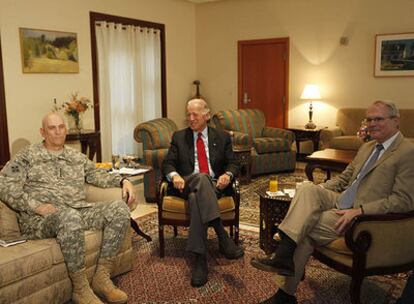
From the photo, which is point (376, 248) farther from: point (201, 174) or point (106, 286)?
point (106, 286)

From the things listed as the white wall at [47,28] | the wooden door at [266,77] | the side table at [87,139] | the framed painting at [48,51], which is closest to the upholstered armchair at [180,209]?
the side table at [87,139]

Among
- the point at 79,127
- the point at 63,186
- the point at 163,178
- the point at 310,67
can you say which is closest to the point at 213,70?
the point at 310,67

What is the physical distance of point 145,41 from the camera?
23.9ft

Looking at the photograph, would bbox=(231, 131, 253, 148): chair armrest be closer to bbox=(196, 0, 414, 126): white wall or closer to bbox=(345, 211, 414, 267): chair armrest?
bbox=(196, 0, 414, 126): white wall

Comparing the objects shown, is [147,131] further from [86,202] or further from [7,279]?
[7,279]

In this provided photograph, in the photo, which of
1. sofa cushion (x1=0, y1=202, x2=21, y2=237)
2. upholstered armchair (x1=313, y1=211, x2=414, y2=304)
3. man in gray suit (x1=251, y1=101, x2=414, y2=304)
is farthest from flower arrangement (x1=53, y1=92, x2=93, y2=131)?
upholstered armchair (x1=313, y1=211, x2=414, y2=304)

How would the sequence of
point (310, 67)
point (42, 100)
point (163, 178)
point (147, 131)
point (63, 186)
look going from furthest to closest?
point (310, 67)
point (42, 100)
point (147, 131)
point (163, 178)
point (63, 186)

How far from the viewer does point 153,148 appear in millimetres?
5000

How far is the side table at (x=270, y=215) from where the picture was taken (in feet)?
10.5

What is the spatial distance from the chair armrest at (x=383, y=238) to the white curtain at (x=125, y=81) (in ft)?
15.9

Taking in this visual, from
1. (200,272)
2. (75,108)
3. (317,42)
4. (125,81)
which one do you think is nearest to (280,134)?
(317,42)

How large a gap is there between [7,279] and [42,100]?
374 centimetres

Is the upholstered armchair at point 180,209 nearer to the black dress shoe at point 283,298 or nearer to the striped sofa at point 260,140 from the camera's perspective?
the black dress shoe at point 283,298

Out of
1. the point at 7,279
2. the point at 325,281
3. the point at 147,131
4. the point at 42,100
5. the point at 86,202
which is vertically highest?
the point at 42,100
